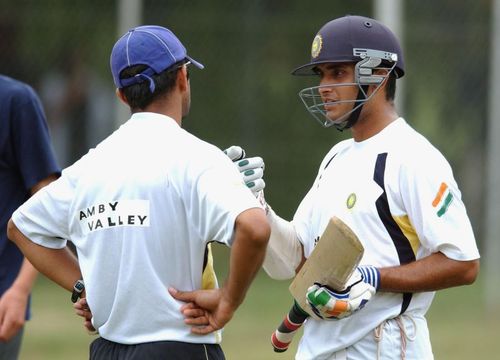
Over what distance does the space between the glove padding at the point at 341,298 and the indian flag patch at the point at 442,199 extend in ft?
1.36

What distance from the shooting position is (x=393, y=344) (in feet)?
16.4

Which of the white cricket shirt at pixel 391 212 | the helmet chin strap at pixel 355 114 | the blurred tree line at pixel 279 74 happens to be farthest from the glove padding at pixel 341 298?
the blurred tree line at pixel 279 74

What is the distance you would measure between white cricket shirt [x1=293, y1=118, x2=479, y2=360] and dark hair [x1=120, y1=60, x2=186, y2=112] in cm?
88

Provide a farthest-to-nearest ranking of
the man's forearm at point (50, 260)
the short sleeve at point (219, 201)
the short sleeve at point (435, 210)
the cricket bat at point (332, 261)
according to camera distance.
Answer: the man's forearm at point (50, 260) → the short sleeve at point (435, 210) → the cricket bat at point (332, 261) → the short sleeve at point (219, 201)

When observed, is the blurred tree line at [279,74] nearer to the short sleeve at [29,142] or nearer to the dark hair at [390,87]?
the short sleeve at [29,142]

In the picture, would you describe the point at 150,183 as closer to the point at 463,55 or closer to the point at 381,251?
the point at 381,251

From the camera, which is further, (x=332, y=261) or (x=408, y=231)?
(x=408, y=231)

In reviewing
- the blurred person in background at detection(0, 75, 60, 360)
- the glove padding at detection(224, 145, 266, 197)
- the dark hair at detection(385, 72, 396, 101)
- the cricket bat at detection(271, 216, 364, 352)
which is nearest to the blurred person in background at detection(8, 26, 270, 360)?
the cricket bat at detection(271, 216, 364, 352)

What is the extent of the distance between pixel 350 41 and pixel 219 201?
1.21 meters

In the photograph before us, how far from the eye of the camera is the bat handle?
5.24m

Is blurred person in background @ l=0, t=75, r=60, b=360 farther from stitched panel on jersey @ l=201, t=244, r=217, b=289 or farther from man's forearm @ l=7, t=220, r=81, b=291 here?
stitched panel on jersey @ l=201, t=244, r=217, b=289

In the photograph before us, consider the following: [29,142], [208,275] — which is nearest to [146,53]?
[208,275]

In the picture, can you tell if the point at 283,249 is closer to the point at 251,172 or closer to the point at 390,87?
the point at 251,172

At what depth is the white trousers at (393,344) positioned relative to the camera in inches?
196
